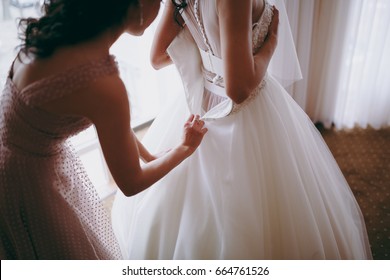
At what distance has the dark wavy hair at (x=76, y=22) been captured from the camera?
0.61 meters

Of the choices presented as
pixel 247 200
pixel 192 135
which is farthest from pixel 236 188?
pixel 192 135

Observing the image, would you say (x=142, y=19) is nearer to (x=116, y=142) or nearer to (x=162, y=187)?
(x=116, y=142)

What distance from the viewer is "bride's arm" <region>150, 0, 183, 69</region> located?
2.82ft

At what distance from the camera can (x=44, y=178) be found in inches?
29.5

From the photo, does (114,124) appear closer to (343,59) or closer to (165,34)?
(165,34)

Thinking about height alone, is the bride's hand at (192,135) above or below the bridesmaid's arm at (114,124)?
below

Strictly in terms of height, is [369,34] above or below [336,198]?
above

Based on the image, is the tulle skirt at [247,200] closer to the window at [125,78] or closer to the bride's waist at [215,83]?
the bride's waist at [215,83]

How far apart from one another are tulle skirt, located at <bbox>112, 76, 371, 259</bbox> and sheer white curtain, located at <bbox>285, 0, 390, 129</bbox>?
1172 millimetres

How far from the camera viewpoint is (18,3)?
1337 mm

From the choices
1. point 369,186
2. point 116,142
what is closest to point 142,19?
point 116,142

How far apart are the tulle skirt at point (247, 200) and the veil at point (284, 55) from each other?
A: 0.22 metres

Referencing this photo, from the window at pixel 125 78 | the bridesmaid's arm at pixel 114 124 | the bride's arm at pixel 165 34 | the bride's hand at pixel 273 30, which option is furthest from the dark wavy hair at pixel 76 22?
the window at pixel 125 78
